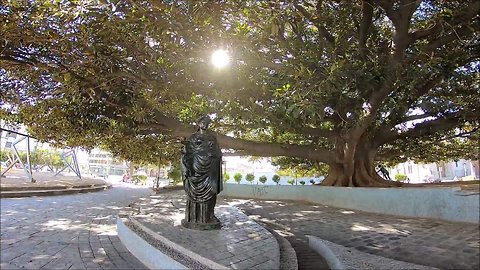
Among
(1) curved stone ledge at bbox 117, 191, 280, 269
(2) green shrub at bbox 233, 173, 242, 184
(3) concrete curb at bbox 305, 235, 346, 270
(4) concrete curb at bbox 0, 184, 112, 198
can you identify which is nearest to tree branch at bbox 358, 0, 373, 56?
(3) concrete curb at bbox 305, 235, 346, 270

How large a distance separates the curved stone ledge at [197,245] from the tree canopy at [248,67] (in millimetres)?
2225

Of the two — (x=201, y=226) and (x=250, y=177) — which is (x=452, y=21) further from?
(x=250, y=177)

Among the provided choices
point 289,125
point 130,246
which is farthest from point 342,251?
point 289,125

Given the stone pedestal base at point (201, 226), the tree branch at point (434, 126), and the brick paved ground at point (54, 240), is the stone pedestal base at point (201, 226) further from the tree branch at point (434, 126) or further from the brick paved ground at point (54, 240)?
the tree branch at point (434, 126)

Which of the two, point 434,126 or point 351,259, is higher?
point 434,126

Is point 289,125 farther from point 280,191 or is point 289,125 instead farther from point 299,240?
point 280,191

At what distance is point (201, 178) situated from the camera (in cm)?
569

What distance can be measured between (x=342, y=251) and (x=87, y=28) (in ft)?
17.3

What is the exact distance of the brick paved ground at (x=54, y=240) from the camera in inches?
171

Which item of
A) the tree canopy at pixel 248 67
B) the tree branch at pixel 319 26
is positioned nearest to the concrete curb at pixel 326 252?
the tree canopy at pixel 248 67

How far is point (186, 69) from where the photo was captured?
6664 millimetres

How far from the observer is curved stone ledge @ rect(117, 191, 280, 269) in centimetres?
375

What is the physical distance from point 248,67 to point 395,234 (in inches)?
152

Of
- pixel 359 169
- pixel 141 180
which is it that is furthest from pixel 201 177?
pixel 141 180
